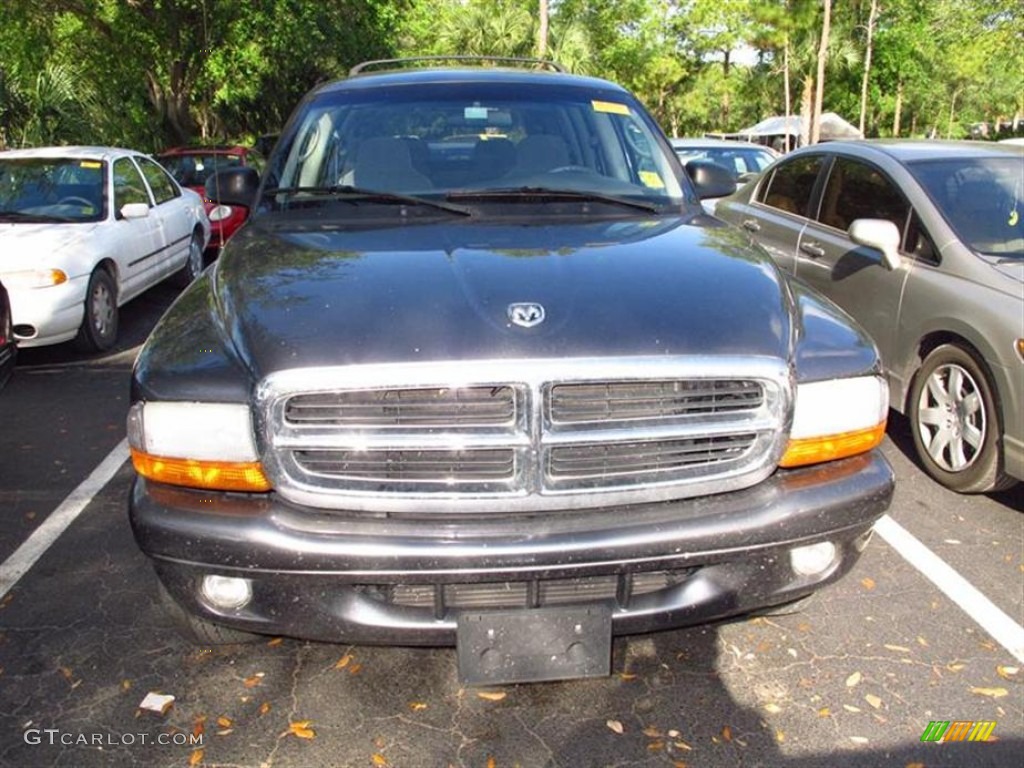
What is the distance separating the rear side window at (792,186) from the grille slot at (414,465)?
4501 mm

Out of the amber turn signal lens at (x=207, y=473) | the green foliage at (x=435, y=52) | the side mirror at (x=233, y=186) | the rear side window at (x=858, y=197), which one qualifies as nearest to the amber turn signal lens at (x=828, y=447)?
the amber turn signal lens at (x=207, y=473)

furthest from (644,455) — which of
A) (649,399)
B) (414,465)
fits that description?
(414,465)

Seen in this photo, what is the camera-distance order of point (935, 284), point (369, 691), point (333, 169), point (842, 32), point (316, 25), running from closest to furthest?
1. point (369, 691)
2. point (333, 169)
3. point (935, 284)
4. point (316, 25)
5. point (842, 32)

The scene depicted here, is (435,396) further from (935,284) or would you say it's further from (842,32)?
(842,32)

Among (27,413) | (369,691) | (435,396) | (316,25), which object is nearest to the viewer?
(435,396)

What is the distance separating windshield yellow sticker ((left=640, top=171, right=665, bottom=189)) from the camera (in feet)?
12.6

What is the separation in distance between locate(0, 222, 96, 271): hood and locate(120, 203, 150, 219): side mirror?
0.37 meters

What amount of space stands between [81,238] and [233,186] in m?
3.39

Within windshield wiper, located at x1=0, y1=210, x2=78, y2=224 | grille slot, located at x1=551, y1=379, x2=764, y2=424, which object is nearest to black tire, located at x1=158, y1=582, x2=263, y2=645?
grille slot, located at x1=551, y1=379, x2=764, y2=424

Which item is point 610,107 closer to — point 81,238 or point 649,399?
point 649,399

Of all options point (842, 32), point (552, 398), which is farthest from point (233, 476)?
point (842, 32)

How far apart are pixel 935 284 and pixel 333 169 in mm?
3091

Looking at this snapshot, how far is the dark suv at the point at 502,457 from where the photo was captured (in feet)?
7.63

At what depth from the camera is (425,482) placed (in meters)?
2.38
